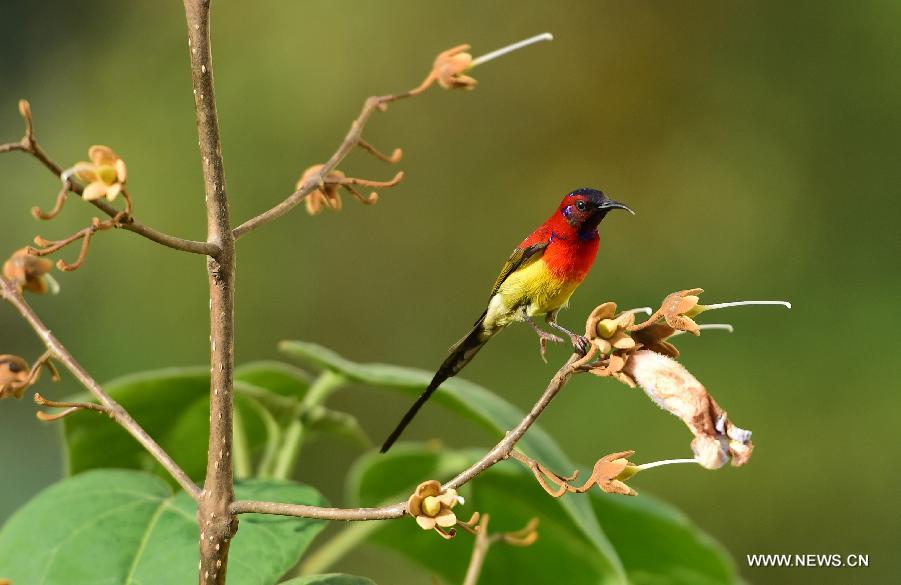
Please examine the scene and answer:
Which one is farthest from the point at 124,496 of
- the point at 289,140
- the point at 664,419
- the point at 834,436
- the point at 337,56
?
the point at 337,56

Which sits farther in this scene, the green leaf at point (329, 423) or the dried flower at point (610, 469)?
the green leaf at point (329, 423)

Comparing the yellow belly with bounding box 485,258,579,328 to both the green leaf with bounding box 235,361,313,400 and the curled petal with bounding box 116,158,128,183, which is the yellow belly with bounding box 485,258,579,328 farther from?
the green leaf with bounding box 235,361,313,400

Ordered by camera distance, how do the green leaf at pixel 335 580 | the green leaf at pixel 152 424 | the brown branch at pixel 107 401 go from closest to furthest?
the brown branch at pixel 107 401 < the green leaf at pixel 335 580 < the green leaf at pixel 152 424

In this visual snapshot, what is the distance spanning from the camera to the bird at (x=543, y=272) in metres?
0.86

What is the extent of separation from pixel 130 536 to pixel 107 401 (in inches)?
8.9

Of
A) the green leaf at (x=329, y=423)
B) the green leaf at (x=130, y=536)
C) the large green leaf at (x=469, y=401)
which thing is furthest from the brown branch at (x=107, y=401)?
the green leaf at (x=329, y=423)

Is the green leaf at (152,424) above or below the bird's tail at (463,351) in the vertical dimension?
below

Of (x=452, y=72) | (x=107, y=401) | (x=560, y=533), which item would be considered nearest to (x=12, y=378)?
(x=107, y=401)

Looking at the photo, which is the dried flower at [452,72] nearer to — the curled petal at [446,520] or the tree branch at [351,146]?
the tree branch at [351,146]

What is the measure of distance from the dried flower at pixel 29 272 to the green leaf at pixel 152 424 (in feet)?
1.09

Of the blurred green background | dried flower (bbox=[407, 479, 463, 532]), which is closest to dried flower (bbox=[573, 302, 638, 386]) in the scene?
dried flower (bbox=[407, 479, 463, 532])

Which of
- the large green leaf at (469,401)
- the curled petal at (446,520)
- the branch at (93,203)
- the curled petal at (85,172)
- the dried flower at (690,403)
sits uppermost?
the large green leaf at (469,401)

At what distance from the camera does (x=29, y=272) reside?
0.85 metres

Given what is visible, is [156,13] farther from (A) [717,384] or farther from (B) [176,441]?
(B) [176,441]
